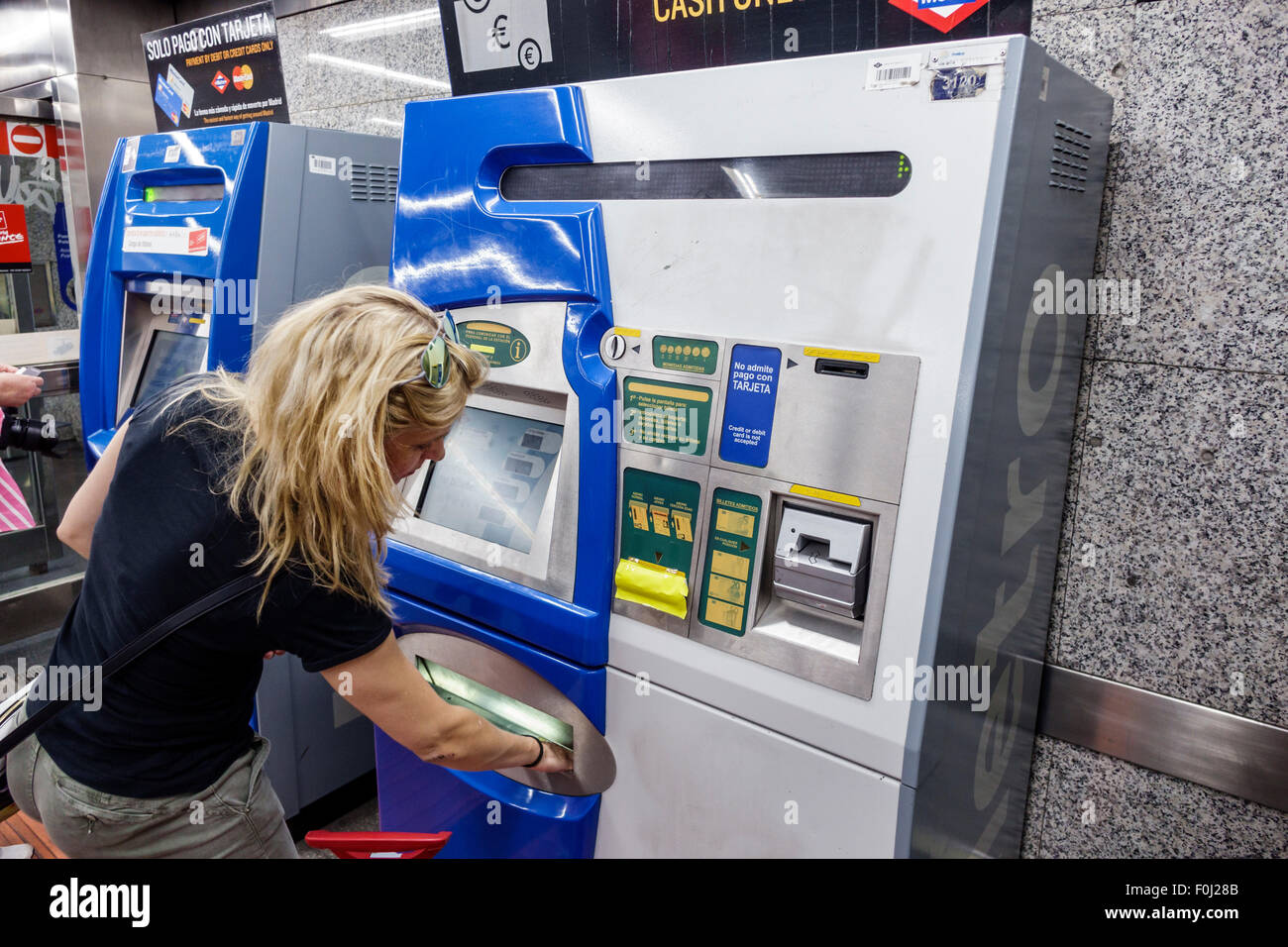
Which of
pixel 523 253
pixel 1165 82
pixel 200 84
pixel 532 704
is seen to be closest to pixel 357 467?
pixel 523 253

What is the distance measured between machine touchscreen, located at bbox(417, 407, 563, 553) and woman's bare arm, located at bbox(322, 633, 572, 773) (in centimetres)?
41

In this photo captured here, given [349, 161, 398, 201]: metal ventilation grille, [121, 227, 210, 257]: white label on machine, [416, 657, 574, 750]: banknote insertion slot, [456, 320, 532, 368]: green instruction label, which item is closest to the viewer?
[456, 320, 532, 368]: green instruction label

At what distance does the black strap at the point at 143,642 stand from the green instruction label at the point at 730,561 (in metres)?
0.74

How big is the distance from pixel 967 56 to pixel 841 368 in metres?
0.47

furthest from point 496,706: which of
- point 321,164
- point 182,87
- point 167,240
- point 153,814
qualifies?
point 182,87

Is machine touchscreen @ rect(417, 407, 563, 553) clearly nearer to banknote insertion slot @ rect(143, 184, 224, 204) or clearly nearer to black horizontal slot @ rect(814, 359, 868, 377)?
black horizontal slot @ rect(814, 359, 868, 377)

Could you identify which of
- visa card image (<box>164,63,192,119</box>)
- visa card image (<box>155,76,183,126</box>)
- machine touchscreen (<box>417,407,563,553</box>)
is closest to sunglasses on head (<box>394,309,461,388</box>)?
machine touchscreen (<box>417,407,563,553</box>)

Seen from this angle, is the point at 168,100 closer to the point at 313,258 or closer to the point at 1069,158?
the point at 313,258

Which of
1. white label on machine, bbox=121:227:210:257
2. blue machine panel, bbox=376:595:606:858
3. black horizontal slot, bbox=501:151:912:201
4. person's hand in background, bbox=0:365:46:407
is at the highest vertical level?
black horizontal slot, bbox=501:151:912:201

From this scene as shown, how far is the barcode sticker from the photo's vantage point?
8.11ft

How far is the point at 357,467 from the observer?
1.29 metres

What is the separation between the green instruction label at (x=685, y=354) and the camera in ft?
4.99

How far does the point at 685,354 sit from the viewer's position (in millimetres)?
1550

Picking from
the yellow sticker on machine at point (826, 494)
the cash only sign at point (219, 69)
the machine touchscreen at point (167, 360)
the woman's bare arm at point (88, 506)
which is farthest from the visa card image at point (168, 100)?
the yellow sticker on machine at point (826, 494)
